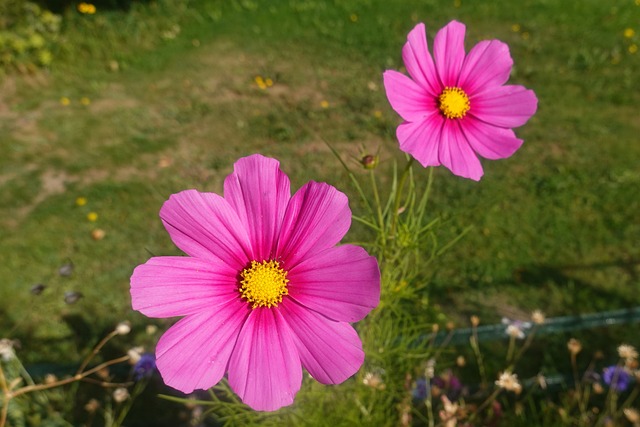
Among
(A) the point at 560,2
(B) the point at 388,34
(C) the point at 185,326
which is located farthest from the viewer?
(A) the point at 560,2

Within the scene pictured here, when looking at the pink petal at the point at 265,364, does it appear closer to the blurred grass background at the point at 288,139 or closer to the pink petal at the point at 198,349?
the pink petal at the point at 198,349

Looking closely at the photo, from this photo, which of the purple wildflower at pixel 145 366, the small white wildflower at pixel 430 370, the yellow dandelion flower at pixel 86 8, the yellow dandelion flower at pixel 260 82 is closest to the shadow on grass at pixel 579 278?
the small white wildflower at pixel 430 370

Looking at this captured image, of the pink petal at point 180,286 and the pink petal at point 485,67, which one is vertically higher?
the pink petal at point 485,67

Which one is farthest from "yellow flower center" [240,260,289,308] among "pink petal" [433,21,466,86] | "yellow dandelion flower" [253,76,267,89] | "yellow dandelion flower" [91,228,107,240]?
"yellow dandelion flower" [253,76,267,89]

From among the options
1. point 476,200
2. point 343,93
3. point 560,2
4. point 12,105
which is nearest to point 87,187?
point 12,105

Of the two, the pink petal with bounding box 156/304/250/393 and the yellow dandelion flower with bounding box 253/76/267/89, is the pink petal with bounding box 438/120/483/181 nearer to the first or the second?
the pink petal with bounding box 156/304/250/393

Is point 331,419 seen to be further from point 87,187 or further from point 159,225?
point 87,187

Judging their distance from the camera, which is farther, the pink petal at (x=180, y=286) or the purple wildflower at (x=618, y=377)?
the purple wildflower at (x=618, y=377)
